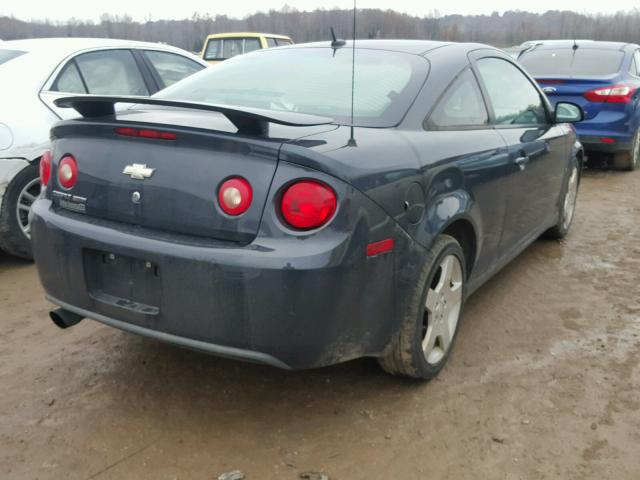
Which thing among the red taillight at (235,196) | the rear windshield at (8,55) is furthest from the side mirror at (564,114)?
the rear windshield at (8,55)

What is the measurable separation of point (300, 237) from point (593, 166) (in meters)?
7.52

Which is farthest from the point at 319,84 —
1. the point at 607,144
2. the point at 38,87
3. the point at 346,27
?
the point at 607,144

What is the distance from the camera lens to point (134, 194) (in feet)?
7.84

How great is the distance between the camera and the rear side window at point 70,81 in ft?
15.7

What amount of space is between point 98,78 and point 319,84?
2.81 metres

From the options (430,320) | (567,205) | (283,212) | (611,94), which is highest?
(283,212)

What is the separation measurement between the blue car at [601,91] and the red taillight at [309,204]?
19.1 feet

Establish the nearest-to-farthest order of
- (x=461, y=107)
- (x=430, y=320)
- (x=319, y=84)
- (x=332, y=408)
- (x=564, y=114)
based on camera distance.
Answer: (x=332, y=408) < (x=430, y=320) < (x=319, y=84) < (x=461, y=107) < (x=564, y=114)

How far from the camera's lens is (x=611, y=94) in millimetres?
7426

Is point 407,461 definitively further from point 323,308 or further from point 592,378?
point 592,378

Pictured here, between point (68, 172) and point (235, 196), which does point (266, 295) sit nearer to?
point (235, 196)

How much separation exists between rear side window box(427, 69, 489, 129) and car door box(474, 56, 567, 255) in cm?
14

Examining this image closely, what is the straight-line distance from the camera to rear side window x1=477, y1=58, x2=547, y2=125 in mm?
3582

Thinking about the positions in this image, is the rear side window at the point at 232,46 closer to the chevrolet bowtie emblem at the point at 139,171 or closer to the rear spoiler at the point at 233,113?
the rear spoiler at the point at 233,113
